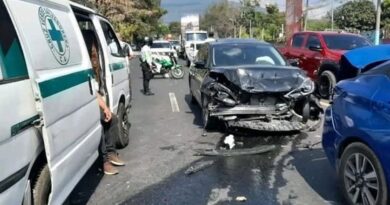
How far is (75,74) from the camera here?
458 centimetres

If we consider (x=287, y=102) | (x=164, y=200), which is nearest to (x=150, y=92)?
(x=287, y=102)

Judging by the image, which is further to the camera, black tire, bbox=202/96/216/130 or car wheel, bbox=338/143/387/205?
black tire, bbox=202/96/216/130

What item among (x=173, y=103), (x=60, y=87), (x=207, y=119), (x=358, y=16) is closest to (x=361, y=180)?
(x=60, y=87)

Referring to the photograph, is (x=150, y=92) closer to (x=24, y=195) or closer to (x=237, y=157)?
(x=237, y=157)

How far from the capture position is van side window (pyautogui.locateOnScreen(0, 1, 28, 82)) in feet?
10.5

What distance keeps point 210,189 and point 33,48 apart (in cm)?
274

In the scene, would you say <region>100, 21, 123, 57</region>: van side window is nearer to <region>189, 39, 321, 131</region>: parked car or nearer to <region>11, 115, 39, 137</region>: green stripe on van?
<region>189, 39, 321, 131</region>: parked car

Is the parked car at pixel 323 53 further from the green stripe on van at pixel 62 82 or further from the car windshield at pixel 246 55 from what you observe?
the green stripe on van at pixel 62 82

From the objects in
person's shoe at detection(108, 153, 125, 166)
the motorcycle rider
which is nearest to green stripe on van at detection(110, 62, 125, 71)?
person's shoe at detection(108, 153, 125, 166)

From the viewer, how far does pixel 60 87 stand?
4059 millimetres

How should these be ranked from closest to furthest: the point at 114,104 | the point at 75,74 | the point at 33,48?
the point at 33,48, the point at 75,74, the point at 114,104

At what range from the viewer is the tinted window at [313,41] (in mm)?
14141

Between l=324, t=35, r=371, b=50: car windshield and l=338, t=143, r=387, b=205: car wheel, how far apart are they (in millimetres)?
9318

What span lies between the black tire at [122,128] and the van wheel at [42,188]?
3512 mm
